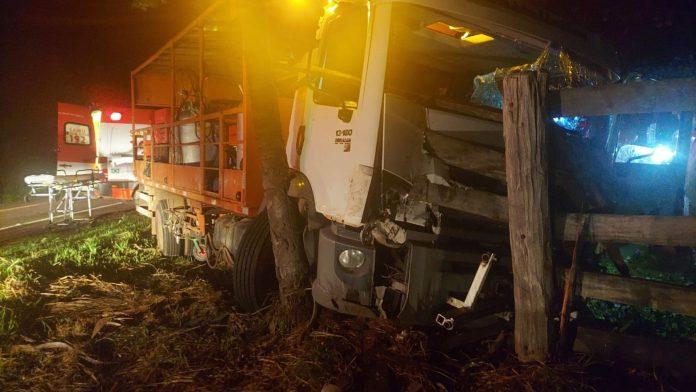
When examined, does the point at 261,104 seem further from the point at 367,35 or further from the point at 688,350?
the point at 688,350

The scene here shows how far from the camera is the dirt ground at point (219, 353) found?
298 cm

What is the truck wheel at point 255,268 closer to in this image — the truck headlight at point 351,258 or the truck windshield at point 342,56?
the truck headlight at point 351,258

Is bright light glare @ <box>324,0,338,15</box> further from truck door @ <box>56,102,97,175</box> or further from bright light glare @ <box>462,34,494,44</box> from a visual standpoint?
truck door @ <box>56,102,97,175</box>

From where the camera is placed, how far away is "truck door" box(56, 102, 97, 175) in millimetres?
14578

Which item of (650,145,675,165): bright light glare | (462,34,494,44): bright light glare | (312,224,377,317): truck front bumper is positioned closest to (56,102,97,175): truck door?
(312,224,377,317): truck front bumper

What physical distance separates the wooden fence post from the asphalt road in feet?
Result: 33.7

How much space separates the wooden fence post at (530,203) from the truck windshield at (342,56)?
3.62 ft

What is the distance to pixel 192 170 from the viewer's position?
5703 mm

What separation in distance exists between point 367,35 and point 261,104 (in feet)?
3.52

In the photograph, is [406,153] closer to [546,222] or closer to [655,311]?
[546,222]

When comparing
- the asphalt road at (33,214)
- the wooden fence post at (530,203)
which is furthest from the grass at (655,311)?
the asphalt road at (33,214)

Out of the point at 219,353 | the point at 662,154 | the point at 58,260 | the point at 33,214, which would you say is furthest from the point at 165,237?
the point at 33,214

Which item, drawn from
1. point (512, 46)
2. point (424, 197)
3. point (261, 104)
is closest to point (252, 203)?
point (261, 104)

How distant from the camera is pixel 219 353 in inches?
143
